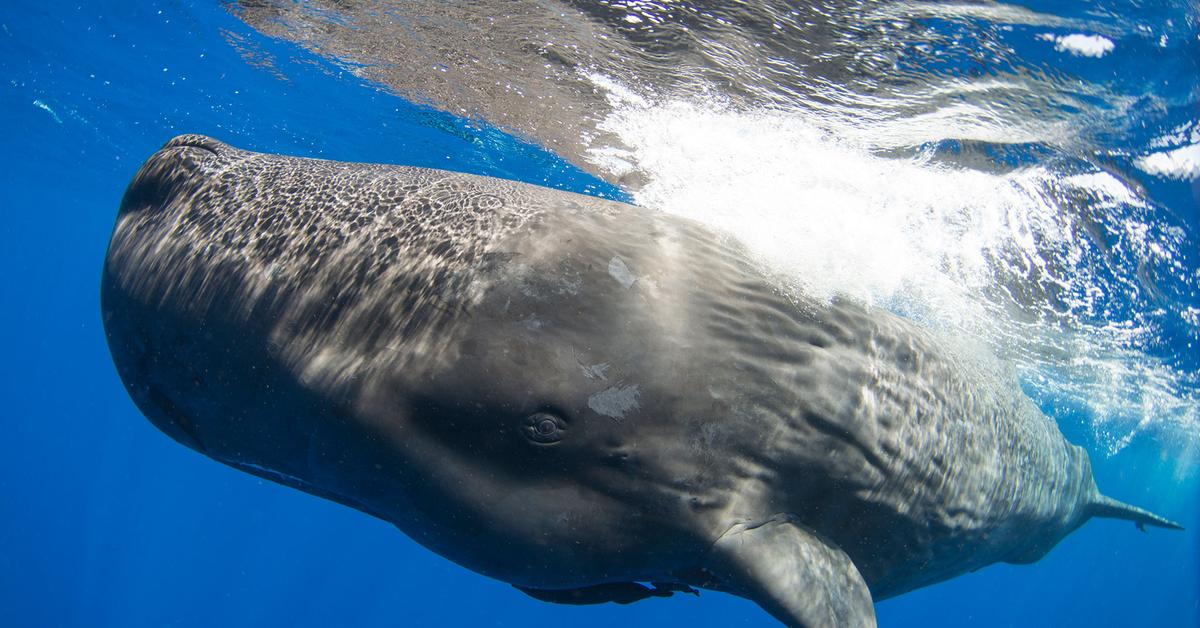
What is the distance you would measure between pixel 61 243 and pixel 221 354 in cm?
9510

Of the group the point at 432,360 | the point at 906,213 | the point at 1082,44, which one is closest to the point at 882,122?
the point at 1082,44

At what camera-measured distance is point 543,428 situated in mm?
3045

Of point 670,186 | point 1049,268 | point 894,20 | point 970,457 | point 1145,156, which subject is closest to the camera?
point 970,457

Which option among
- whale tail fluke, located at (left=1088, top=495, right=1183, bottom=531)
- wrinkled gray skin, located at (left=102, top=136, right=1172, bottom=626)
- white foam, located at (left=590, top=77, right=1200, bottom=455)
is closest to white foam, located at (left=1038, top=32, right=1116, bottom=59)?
white foam, located at (left=590, top=77, right=1200, bottom=455)

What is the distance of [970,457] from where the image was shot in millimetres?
5098

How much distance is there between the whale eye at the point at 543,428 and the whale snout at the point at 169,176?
223cm

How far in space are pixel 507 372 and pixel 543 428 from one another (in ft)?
1.03

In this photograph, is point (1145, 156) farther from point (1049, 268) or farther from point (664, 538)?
point (664, 538)

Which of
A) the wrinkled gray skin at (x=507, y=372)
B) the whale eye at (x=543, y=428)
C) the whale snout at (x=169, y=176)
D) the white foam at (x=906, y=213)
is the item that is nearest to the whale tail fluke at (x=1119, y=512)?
the white foam at (x=906, y=213)

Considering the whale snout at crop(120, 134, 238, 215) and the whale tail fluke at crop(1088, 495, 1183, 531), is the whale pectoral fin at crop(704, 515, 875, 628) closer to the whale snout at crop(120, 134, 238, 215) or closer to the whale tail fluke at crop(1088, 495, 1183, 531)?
the whale snout at crop(120, 134, 238, 215)

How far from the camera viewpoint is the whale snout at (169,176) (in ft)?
11.5

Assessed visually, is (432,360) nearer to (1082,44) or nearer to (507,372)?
(507,372)

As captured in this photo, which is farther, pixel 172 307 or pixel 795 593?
pixel 795 593

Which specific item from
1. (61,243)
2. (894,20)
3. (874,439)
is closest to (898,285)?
(894,20)
